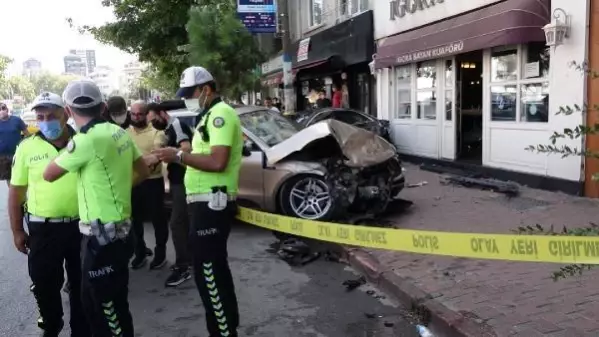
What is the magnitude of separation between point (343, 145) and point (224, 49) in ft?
26.4

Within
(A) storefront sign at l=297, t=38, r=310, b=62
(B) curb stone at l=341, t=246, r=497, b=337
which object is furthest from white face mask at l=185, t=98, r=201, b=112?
(A) storefront sign at l=297, t=38, r=310, b=62

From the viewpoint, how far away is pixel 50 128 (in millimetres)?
3463

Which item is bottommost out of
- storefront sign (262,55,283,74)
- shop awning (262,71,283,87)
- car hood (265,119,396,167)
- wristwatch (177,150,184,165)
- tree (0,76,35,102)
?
car hood (265,119,396,167)

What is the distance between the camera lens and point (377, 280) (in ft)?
17.4

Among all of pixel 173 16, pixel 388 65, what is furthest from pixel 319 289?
pixel 173 16

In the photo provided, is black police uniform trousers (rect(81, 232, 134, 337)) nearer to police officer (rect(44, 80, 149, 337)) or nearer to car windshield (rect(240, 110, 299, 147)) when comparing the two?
police officer (rect(44, 80, 149, 337))

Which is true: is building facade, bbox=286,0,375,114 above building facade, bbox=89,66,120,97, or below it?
below

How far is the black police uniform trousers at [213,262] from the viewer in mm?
3506

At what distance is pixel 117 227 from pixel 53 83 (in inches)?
5000

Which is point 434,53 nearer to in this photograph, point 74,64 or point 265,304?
point 265,304

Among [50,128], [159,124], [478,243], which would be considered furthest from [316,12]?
[478,243]

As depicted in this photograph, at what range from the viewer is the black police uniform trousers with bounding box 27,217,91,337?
3537 mm

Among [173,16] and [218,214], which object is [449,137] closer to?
[218,214]

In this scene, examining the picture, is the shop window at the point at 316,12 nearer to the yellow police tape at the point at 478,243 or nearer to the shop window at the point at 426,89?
the shop window at the point at 426,89
